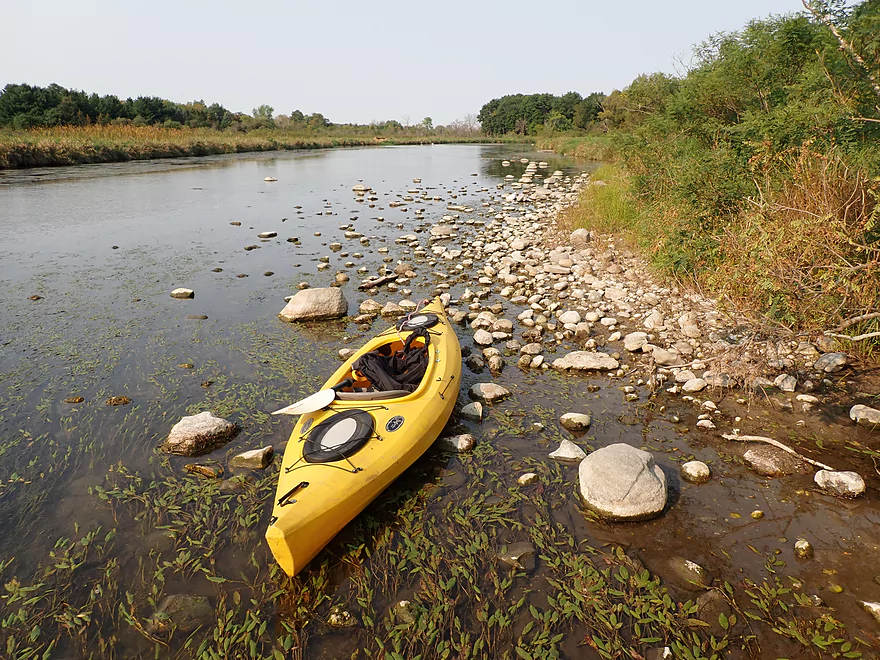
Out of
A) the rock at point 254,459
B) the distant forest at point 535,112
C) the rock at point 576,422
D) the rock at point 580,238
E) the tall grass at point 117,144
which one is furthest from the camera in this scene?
the distant forest at point 535,112

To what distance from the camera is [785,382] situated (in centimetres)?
662

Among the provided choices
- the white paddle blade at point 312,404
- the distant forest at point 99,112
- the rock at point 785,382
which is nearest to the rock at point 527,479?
the white paddle blade at point 312,404

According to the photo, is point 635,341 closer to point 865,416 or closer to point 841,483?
point 865,416

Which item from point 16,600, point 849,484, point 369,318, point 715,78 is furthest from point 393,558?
point 715,78

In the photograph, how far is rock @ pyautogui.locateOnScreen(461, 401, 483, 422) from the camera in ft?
21.4

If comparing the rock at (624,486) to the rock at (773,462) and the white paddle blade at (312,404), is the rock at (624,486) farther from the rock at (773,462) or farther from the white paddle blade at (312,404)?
the white paddle blade at (312,404)

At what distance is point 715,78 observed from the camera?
34.2 feet

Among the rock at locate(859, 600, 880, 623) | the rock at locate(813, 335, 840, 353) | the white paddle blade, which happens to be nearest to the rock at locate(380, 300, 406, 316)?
the white paddle blade

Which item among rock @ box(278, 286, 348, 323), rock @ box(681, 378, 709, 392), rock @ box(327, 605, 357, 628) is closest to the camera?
rock @ box(327, 605, 357, 628)

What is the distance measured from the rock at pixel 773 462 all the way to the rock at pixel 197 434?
629cm

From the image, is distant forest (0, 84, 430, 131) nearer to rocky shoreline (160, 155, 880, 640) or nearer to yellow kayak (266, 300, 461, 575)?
rocky shoreline (160, 155, 880, 640)

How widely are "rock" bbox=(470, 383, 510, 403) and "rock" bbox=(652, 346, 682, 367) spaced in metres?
2.51

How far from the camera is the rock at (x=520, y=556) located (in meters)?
4.35

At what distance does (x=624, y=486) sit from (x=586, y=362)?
3124 mm
